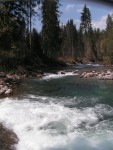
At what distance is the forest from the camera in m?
17.7

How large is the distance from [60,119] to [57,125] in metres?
0.73

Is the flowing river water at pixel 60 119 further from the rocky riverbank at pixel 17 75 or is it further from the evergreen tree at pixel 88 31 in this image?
the evergreen tree at pixel 88 31

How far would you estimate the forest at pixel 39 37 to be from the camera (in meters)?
17.7

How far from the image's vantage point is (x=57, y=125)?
9953 millimetres

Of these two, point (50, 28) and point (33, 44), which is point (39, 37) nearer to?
point (33, 44)

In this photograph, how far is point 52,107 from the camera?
12.6 meters

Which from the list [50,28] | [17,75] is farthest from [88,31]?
[17,75]

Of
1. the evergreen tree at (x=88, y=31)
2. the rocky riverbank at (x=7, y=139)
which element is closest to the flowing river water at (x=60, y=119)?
the rocky riverbank at (x=7, y=139)

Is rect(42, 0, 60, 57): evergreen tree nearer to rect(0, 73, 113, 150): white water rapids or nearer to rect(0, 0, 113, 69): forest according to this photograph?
rect(0, 0, 113, 69): forest

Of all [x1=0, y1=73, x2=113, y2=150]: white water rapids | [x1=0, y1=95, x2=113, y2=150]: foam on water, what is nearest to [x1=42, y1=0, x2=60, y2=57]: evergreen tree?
[x1=0, y1=73, x2=113, y2=150]: white water rapids

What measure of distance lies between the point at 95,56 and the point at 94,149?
205ft

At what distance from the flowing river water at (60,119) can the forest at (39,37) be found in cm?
388

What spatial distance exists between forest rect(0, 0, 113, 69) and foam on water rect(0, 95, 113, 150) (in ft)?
13.0

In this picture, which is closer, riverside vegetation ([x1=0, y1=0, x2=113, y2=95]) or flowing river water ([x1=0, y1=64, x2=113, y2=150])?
flowing river water ([x1=0, y1=64, x2=113, y2=150])
